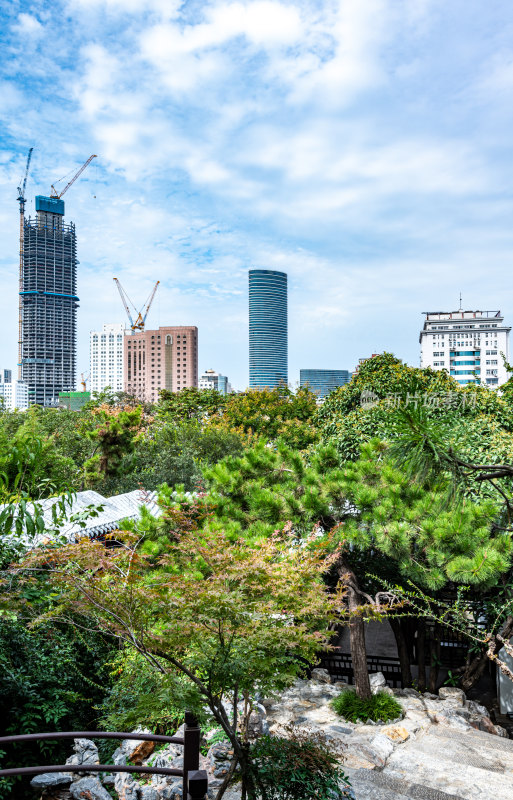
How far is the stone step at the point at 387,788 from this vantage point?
4164 mm

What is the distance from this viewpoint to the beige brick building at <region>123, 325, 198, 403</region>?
408 feet

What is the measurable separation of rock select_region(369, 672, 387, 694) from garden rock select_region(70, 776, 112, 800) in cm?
402

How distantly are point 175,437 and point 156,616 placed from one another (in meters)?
12.4

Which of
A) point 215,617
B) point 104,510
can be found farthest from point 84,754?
point 104,510

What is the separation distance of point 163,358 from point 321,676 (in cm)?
11929

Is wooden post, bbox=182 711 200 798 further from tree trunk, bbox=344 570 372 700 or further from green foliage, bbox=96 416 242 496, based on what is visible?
green foliage, bbox=96 416 242 496

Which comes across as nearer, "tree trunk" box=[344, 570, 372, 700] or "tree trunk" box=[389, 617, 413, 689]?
"tree trunk" box=[344, 570, 372, 700]

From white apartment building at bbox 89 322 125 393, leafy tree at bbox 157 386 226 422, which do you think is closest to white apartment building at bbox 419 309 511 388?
leafy tree at bbox 157 386 226 422

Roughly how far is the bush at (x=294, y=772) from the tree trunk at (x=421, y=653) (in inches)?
180

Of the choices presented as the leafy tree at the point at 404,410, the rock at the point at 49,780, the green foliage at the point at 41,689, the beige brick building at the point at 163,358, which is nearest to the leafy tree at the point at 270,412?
the leafy tree at the point at 404,410

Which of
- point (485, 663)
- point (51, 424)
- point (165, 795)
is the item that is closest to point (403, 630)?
point (485, 663)

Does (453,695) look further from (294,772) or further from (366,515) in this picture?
(294,772)

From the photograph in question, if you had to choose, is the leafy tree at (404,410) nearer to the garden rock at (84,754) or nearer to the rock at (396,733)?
the rock at (396,733)

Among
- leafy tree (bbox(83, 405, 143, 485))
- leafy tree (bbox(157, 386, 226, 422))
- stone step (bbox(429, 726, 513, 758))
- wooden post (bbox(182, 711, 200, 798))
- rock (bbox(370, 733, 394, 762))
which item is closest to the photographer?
wooden post (bbox(182, 711, 200, 798))
